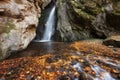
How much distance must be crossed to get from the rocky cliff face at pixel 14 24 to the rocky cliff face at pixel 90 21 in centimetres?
327

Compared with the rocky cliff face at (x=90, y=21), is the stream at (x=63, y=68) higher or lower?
lower

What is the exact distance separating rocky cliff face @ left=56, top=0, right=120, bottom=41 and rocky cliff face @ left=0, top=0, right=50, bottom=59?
3271 millimetres

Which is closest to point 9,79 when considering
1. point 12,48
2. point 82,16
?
point 12,48

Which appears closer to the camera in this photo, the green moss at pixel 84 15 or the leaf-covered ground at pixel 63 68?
the leaf-covered ground at pixel 63 68

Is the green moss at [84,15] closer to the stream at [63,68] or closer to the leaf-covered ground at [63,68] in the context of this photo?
the stream at [63,68]

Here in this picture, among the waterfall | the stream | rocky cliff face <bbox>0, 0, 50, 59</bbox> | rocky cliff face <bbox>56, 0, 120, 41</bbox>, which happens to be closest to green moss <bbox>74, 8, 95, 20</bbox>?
rocky cliff face <bbox>56, 0, 120, 41</bbox>

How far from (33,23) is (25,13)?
98cm

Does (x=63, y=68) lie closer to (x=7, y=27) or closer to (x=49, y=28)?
(x=7, y=27)

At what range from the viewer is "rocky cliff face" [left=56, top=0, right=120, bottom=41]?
10.8 metres

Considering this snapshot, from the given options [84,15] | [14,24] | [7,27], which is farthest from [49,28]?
[7,27]

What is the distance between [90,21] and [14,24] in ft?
20.1

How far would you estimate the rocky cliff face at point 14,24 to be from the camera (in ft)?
20.0

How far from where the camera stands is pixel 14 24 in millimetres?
6746

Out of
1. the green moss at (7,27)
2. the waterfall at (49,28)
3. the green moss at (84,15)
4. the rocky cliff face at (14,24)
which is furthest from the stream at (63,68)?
the waterfall at (49,28)
